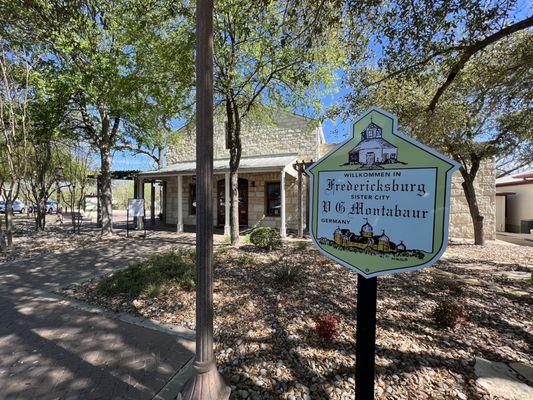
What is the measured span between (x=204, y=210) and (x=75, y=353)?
243 cm

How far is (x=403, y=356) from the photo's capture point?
2.70m

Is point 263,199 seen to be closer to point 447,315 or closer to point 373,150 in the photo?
point 447,315

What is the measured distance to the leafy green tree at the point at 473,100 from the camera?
5.47 metres

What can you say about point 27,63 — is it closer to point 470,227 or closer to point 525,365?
point 525,365

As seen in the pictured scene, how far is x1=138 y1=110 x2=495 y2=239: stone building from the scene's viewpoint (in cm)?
1141

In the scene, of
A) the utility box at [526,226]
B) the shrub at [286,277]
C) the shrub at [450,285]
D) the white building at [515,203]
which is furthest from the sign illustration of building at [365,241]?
the white building at [515,203]

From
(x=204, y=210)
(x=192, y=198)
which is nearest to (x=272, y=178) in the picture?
(x=192, y=198)

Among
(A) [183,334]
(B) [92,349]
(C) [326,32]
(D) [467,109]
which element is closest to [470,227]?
(D) [467,109]

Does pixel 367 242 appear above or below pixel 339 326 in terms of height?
above

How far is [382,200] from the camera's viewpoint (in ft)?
5.35

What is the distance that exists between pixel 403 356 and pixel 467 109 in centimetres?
710

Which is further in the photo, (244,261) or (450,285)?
(244,261)

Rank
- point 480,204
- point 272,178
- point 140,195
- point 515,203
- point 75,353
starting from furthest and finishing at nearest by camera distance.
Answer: point 515,203
point 140,195
point 272,178
point 480,204
point 75,353

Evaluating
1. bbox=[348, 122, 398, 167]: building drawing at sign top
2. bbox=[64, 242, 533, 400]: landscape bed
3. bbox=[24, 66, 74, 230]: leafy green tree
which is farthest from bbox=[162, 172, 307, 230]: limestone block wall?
bbox=[348, 122, 398, 167]: building drawing at sign top
